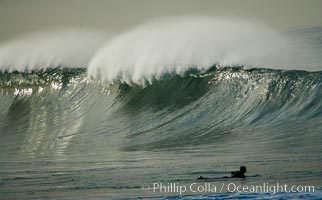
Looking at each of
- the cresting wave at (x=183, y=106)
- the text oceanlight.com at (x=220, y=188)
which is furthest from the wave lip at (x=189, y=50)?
the text oceanlight.com at (x=220, y=188)

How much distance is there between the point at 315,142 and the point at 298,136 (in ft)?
2.36

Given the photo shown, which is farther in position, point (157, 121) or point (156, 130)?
point (157, 121)

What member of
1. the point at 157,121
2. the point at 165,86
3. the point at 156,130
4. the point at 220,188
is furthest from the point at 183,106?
the point at 220,188

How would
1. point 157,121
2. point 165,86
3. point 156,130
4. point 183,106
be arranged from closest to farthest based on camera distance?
point 156,130, point 157,121, point 183,106, point 165,86

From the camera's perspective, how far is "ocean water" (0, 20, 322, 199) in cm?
977

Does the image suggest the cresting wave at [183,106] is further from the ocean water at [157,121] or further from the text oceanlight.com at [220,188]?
the text oceanlight.com at [220,188]

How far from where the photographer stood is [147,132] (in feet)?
50.7

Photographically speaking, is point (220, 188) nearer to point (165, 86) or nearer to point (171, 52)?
point (165, 86)

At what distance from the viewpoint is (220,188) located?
29.2ft

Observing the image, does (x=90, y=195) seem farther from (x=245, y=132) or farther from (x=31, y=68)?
(x=31, y=68)

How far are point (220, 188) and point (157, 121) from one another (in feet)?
25.0

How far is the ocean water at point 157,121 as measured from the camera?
9.77 meters

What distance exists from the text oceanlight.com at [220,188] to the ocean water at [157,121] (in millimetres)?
60

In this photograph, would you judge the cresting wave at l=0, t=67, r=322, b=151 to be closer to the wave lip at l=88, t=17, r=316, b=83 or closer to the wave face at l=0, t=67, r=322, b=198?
the wave face at l=0, t=67, r=322, b=198
